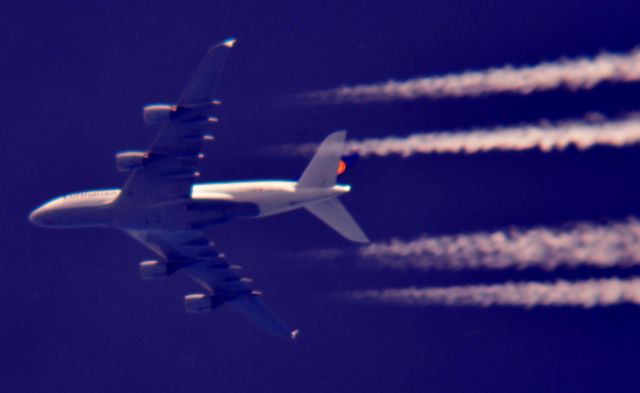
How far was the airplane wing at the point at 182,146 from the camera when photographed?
240 feet

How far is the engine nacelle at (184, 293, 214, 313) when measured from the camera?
84000 mm

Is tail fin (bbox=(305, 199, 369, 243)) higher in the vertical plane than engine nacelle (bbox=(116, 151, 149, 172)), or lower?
lower

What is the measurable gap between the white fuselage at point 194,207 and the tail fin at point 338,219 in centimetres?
81

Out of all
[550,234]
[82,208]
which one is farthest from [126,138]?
[550,234]

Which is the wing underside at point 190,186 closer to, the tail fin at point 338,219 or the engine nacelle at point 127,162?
the engine nacelle at point 127,162

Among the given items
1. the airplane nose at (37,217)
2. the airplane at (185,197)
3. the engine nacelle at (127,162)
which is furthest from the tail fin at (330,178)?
the airplane nose at (37,217)

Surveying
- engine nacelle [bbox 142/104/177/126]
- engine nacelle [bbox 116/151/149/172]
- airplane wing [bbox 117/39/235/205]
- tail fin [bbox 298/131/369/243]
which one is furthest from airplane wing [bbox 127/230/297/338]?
engine nacelle [bbox 142/104/177/126]

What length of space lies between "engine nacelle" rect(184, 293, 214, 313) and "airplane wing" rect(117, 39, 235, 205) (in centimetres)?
867

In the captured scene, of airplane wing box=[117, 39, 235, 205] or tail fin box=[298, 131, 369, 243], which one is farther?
tail fin box=[298, 131, 369, 243]

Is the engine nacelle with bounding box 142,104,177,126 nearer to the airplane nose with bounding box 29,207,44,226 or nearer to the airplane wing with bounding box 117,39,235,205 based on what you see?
the airplane wing with bounding box 117,39,235,205

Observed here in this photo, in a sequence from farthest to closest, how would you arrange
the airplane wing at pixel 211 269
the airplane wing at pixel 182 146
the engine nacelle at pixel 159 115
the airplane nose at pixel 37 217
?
1. the airplane wing at pixel 211 269
2. the airplane nose at pixel 37 217
3. the engine nacelle at pixel 159 115
4. the airplane wing at pixel 182 146

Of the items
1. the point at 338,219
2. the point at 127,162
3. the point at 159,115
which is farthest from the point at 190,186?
the point at 338,219

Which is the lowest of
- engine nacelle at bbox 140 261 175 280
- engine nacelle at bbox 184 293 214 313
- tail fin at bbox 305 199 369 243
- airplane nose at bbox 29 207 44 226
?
engine nacelle at bbox 184 293 214 313

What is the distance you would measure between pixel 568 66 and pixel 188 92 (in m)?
26.7
